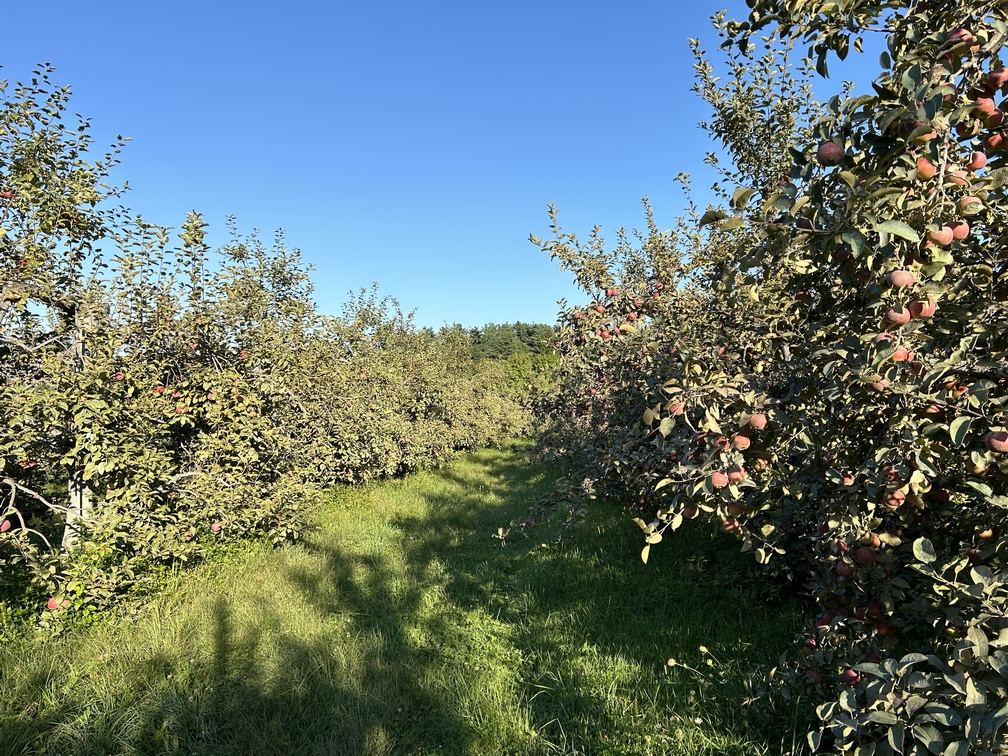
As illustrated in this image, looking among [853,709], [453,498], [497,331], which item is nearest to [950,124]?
[853,709]

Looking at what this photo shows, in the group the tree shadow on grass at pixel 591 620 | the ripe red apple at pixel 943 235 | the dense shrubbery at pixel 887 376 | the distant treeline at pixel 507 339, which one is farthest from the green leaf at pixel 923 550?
the distant treeline at pixel 507 339

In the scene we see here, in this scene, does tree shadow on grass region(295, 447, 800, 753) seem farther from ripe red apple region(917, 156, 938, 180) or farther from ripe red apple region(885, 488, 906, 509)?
ripe red apple region(917, 156, 938, 180)

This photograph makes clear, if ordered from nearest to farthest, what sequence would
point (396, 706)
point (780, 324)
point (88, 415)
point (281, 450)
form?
point (780, 324) → point (396, 706) → point (88, 415) → point (281, 450)

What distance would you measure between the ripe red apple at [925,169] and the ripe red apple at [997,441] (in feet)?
2.01

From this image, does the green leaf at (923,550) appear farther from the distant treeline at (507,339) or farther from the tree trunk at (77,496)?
the distant treeline at (507,339)

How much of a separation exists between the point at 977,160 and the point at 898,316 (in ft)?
1.47

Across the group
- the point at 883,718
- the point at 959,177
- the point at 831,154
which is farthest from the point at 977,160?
the point at 883,718

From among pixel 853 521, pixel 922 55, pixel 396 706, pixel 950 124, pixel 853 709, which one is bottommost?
pixel 396 706

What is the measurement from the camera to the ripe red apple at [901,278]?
1.11 meters

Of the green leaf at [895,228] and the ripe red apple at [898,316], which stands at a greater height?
the green leaf at [895,228]

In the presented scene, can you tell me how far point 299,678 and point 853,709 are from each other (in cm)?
308

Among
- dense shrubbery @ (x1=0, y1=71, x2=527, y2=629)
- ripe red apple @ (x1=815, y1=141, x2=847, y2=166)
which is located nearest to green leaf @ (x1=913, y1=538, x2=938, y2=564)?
ripe red apple @ (x1=815, y1=141, x2=847, y2=166)

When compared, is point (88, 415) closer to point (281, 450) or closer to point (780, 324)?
point (281, 450)

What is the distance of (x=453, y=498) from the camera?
309 inches
